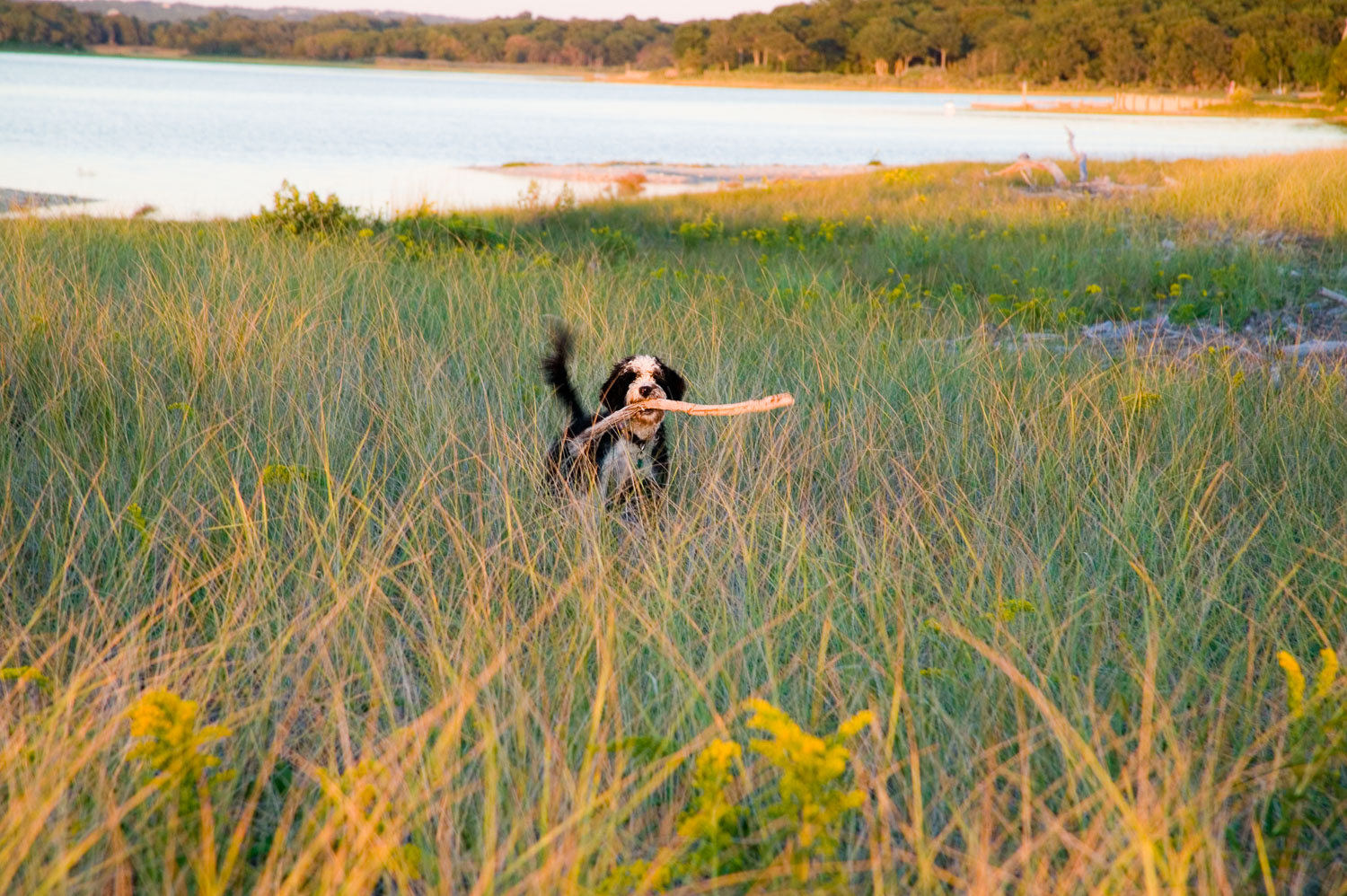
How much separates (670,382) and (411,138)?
24.9 m

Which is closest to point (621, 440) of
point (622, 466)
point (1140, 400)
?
point (622, 466)

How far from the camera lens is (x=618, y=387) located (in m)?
2.76

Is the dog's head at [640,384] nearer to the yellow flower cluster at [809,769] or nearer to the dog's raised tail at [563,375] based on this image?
the dog's raised tail at [563,375]

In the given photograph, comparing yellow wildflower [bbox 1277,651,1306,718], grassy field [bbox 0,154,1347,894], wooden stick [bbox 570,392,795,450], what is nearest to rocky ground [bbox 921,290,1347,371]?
grassy field [bbox 0,154,1347,894]

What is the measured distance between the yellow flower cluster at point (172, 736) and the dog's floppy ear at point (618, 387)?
151 centimetres

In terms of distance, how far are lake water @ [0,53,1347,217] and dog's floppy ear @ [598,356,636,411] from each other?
7152mm

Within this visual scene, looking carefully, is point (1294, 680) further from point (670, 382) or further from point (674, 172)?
point (674, 172)

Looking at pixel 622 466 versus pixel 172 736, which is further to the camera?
pixel 622 466

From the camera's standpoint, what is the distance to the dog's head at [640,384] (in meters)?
2.64

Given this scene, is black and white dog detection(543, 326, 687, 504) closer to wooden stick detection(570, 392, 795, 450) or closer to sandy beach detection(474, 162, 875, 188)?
wooden stick detection(570, 392, 795, 450)

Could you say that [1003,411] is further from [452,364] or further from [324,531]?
[324,531]

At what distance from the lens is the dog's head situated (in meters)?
2.64

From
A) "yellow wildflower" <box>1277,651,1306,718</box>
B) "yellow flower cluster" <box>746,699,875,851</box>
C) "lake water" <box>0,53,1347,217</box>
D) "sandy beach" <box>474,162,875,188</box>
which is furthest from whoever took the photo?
"sandy beach" <box>474,162,875,188</box>

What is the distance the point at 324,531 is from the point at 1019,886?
1.63 meters
